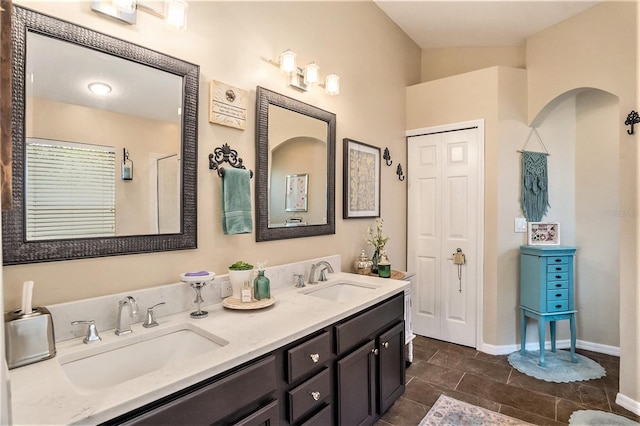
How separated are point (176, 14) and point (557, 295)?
3473 millimetres

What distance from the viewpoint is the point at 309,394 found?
1418mm

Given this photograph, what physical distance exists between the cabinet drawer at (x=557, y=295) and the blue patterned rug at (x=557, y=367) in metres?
0.56

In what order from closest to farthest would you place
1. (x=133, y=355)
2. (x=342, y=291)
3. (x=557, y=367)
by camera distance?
(x=133, y=355) → (x=342, y=291) → (x=557, y=367)

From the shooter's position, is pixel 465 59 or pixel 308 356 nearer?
pixel 308 356

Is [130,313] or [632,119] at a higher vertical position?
[632,119]

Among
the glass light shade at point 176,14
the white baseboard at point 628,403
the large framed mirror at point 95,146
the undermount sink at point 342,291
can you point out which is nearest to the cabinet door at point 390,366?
the undermount sink at point 342,291

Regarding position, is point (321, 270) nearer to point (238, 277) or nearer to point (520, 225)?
point (238, 277)

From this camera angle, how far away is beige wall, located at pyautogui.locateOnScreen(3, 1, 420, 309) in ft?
4.35

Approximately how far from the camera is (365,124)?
295 centimetres

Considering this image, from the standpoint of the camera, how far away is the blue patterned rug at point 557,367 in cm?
266

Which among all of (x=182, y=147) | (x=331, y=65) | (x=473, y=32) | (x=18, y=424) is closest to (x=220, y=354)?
(x=18, y=424)

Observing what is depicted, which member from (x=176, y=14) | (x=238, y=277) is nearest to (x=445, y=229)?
(x=238, y=277)

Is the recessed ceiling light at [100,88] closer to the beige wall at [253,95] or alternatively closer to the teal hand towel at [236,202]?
the beige wall at [253,95]

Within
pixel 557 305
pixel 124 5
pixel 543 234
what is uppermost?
pixel 124 5
